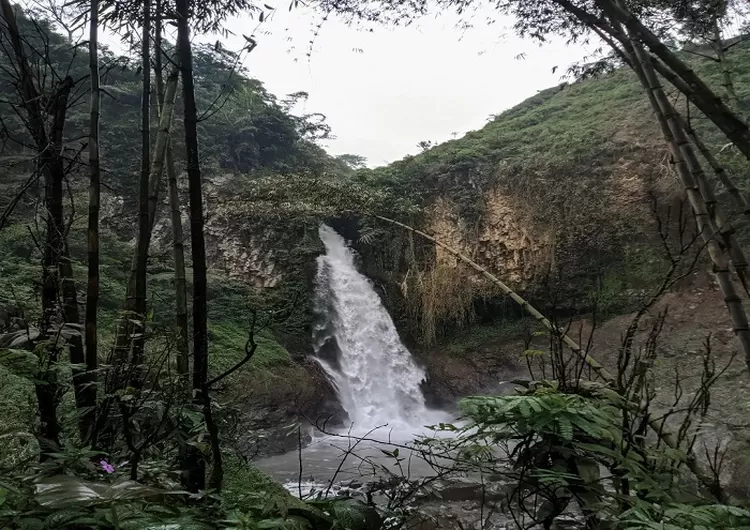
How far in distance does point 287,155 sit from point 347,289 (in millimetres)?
5646

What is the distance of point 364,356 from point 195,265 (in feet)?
29.6

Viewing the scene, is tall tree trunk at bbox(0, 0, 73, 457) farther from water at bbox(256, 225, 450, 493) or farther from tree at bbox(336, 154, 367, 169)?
tree at bbox(336, 154, 367, 169)

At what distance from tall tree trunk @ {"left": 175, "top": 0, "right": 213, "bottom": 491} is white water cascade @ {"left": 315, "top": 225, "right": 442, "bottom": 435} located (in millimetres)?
7363

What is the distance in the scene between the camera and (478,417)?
1.56 metres

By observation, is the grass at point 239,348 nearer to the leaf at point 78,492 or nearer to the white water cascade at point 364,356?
the white water cascade at point 364,356

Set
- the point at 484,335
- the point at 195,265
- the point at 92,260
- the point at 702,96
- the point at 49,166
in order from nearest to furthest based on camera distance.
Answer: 1. the point at 702,96
2. the point at 195,265
3. the point at 49,166
4. the point at 92,260
5. the point at 484,335

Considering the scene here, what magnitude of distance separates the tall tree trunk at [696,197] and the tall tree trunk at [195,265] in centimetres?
195

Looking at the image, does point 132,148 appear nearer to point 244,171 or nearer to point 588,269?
point 244,171

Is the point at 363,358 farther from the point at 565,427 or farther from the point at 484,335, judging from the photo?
the point at 565,427

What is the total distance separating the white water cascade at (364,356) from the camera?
31.6 feet

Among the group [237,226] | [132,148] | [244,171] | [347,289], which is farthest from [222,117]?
[347,289]

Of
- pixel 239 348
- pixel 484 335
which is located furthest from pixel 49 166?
pixel 484 335

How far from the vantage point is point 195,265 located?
1.89m

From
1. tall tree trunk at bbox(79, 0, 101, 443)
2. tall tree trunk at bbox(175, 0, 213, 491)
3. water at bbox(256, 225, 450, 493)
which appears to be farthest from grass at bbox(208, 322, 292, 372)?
tall tree trunk at bbox(175, 0, 213, 491)
